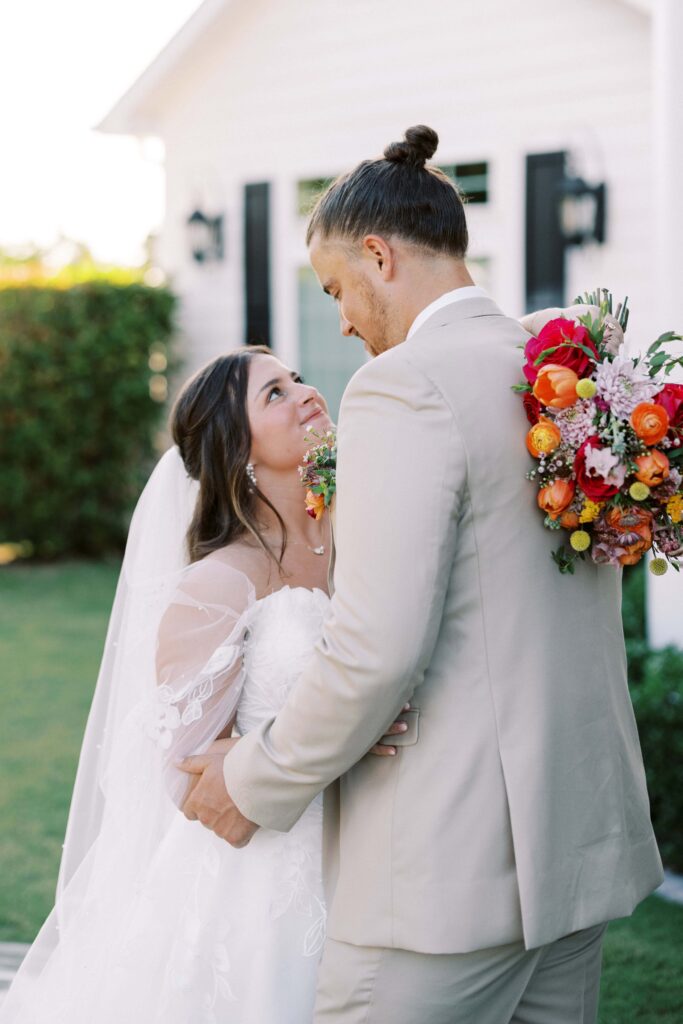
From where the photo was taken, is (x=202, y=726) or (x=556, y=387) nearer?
(x=556, y=387)

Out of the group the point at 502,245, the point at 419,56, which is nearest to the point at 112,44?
the point at 419,56

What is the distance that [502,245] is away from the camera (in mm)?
9859

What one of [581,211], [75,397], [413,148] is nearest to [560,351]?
[413,148]

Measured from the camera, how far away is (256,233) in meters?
11.4

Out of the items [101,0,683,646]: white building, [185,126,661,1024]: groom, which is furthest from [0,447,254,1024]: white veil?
[101,0,683,646]: white building

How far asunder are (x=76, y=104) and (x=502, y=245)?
58.9 feet

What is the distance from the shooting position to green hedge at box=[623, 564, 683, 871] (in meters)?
4.79

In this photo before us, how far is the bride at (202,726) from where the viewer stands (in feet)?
10.0

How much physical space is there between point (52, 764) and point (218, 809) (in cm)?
437

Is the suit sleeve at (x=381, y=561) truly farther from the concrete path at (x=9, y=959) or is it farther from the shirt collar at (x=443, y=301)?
the concrete path at (x=9, y=959)

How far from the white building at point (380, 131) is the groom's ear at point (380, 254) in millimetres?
5744

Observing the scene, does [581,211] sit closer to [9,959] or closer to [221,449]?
[221,449]

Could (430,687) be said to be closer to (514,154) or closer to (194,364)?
(514,154)

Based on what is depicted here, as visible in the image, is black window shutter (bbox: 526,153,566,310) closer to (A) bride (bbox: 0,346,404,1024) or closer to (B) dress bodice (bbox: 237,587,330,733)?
(A) bride (bbox: 0,346,404,1024)
